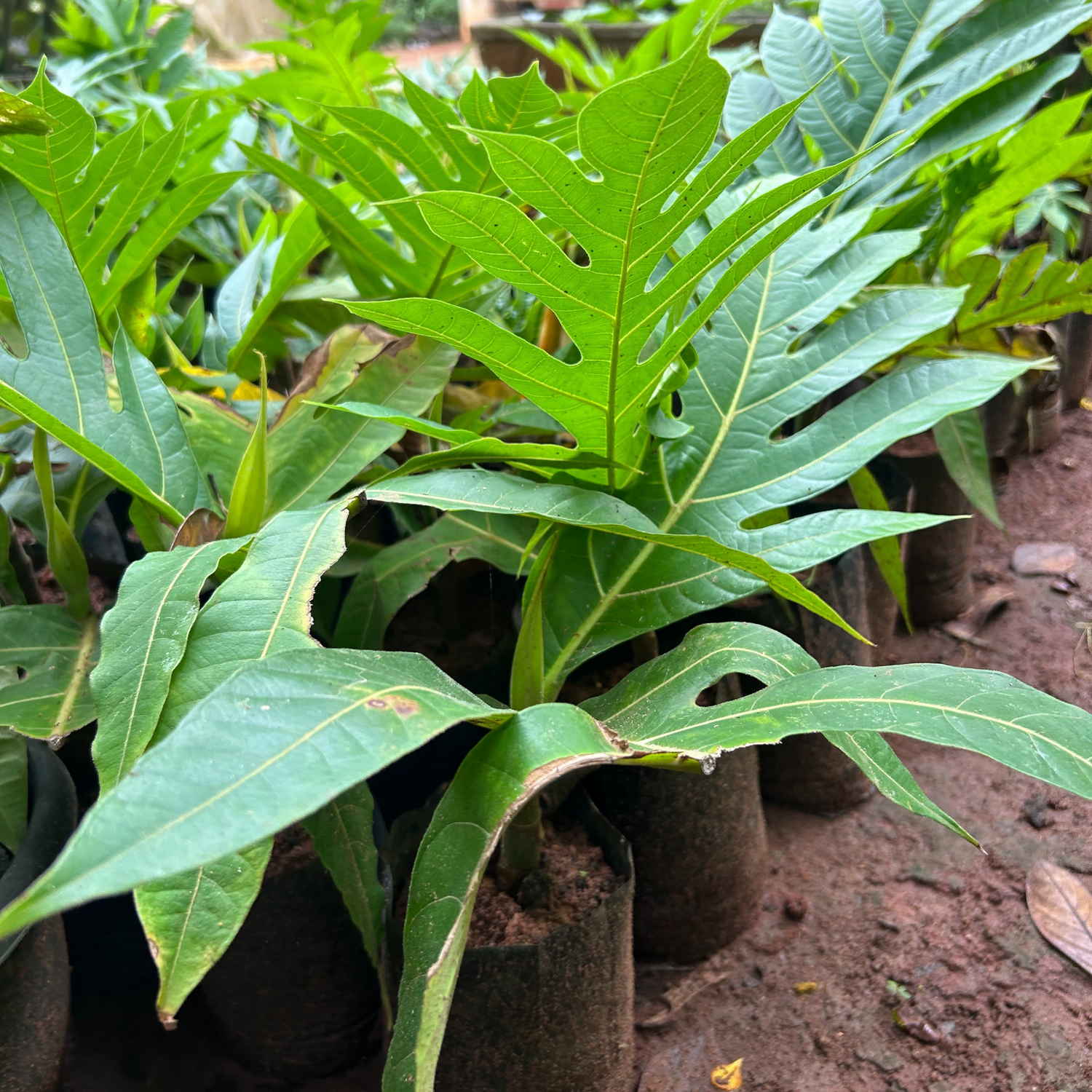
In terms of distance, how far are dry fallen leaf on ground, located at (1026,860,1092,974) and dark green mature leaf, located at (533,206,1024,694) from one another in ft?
1.82

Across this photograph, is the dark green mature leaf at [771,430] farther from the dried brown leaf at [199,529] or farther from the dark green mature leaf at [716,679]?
the dried brown leaf at [199,529]

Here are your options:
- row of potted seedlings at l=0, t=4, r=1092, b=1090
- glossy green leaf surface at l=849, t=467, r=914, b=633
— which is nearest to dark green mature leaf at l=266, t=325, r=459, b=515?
row of potted seedlings at l=0, t=4, r=1092, b=1090

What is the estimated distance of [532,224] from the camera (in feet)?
1.46

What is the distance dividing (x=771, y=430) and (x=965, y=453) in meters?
0.40

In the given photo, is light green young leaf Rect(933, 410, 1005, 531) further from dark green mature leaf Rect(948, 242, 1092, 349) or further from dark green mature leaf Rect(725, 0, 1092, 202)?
dark green mature leaf Rect(725, 0, 1092, 202)

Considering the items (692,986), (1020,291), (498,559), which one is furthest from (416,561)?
(1020,291)

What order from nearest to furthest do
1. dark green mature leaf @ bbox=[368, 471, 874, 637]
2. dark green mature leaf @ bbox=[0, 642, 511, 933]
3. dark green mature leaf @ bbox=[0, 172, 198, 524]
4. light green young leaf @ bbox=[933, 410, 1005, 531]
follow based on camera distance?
dark green mature leaf @ bbox=[0, 642, 511, 933] → dark green mature leaf @ bbox=[368, 471, 874, 637] → dark green mature leaf @ bbox=[0, 172, 198, 524] → light green young leaf @ bbox=[933, 410, 1005, 531]

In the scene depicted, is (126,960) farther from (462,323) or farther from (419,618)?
(462,323)

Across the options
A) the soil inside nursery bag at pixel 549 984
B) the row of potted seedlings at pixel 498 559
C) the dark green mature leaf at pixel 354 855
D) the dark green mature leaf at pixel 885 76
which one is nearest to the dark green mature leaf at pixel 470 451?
the row of potted seedlings at pixel 498 559

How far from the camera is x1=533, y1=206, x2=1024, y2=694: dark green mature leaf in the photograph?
601 mm

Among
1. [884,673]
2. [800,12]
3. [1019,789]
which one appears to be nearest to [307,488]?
[884,673]

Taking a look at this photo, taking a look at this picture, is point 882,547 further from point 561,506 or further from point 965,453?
point 561,506

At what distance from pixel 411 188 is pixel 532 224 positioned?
64 centimetres

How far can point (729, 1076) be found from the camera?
Answer: 0.77 metres
